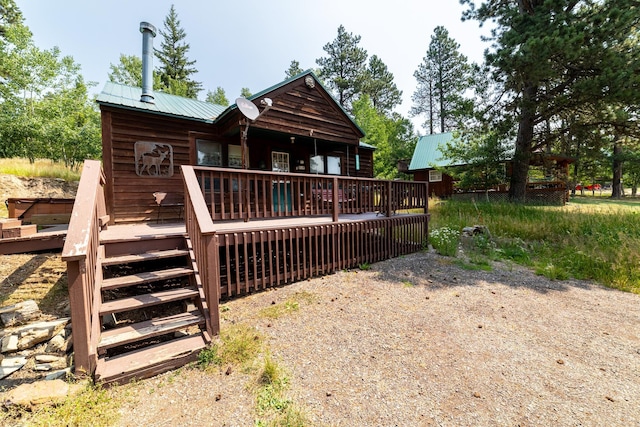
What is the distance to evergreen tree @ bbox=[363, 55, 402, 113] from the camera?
28.3m

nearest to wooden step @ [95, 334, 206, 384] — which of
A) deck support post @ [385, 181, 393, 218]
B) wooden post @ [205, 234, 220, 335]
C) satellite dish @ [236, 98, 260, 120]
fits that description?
wooden post @ [205, 234, 220, 335]

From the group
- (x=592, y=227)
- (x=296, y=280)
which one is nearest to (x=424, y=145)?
(x=592, y=227)

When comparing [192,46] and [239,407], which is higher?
[192,46]

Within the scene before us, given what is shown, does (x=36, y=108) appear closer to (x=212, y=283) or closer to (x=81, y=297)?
(x=81, y=297)

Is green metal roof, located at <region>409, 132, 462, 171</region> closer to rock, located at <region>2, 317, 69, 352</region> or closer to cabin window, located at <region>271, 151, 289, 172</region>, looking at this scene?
cabin window, located at <region>271, 151, 289, 172</region>

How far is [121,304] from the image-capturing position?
2689 millimetres

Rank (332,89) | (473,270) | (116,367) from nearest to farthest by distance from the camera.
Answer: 1. (116,367)
2. (473,270)
3. (332,89)

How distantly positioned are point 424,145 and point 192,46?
2670cm

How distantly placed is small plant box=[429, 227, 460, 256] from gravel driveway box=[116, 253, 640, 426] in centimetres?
222

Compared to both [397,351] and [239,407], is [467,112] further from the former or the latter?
[239,407]

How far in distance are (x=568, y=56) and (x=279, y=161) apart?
9346 millimetres

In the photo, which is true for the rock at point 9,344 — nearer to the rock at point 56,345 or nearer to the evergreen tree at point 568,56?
the rock at point 56,345

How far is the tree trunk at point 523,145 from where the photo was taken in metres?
9.93

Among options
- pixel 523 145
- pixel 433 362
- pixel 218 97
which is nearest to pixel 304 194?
pixel 433 362
